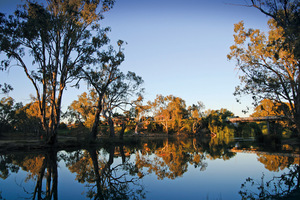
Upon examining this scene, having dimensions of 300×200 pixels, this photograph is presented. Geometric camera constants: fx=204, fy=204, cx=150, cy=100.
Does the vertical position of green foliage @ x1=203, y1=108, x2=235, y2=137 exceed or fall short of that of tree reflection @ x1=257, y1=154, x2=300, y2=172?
it exceeds it

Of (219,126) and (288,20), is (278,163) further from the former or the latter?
(219,126)

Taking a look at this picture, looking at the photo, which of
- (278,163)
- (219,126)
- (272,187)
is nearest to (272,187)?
(272,187)

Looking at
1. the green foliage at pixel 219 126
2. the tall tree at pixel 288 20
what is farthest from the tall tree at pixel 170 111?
the tall tree at pixel 288 20

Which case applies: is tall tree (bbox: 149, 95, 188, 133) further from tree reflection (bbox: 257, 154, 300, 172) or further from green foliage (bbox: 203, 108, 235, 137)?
tree reflection (bbox: 257, 154, 300, 172)

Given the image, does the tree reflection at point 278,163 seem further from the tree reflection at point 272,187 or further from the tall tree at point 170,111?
the tall tree at point 170,111

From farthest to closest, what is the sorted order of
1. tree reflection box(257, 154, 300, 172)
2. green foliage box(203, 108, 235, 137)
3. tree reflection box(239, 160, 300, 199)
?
green foliage box(203, 108, 235, 137), tree reflection box(257, 154, 300, 172), tree reflection box(239, 160, 300, 199)

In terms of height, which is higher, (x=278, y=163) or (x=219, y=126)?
(x=219, y=126)

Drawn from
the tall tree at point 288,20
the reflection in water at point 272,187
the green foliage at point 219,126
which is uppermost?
the tall tree at point 288,20

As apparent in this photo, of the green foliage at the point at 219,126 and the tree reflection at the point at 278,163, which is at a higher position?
the green foliage at the point at 219,126

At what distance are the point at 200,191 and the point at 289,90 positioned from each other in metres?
19.3

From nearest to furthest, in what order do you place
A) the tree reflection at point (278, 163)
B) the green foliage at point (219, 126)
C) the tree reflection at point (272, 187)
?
the tree reflection at point (272, 187)
the tree reflection at point (278, 163)
the green foliage at point (219, 126)

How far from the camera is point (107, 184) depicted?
5.95 meters

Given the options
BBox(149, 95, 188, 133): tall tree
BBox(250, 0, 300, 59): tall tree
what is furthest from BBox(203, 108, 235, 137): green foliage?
BBox(250, 0, 300, 59): tall tree

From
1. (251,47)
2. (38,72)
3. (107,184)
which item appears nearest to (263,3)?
(251,47)
